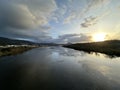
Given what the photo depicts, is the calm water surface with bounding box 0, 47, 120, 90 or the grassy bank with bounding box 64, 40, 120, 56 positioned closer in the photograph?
the calm water surface with bounding box 0, 47, 120, 90

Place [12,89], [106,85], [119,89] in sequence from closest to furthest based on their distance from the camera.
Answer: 1. [12,89]
2. [119,89]
3. [106,85]

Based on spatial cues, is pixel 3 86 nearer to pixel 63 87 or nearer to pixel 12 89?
pixel 12 89

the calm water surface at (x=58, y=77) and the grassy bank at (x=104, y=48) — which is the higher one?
the calm water surface at (x=58, y=77)

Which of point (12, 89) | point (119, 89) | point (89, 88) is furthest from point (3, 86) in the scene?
point (119, 89)

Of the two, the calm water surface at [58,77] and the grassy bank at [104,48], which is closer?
the calm water surface at [58,77]

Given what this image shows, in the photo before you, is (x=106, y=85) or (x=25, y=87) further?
(x=106, y=85)

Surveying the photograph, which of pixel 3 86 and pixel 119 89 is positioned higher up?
pixel 3 86

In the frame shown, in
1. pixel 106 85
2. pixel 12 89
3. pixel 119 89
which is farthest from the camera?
pixel 106 85

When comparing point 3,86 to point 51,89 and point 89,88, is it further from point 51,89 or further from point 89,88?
point 89,88

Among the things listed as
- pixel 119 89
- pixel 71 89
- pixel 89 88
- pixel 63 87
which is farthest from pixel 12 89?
pixel 119 89

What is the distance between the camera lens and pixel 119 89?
8867mm

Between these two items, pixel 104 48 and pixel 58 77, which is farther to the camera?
pixel 104 48

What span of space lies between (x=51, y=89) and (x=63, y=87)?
3.75 feet

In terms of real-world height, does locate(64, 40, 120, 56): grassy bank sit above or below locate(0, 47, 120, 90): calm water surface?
below
